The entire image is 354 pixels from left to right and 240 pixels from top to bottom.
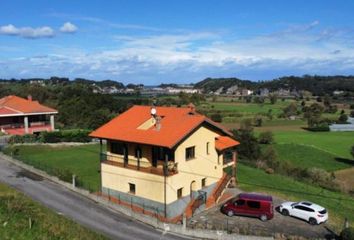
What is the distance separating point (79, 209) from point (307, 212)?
54.5 ft

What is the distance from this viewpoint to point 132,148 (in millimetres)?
33688

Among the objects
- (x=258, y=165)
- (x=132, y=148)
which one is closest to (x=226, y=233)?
(x=132, y=148)

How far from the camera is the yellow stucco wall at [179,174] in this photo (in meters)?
31.2

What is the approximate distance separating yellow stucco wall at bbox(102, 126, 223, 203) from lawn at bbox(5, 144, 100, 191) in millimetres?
3555

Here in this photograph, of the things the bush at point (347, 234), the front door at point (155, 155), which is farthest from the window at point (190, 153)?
the bush at point (347, 234)

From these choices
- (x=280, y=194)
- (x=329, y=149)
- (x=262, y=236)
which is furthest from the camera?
(x=329, y=149)

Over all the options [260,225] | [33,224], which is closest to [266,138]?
[260,225]

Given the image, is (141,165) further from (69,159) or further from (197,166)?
(69,159)

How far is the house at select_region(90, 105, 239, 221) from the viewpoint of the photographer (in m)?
31.2

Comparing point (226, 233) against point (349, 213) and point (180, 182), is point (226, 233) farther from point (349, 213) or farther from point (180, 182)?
point (349, 213)

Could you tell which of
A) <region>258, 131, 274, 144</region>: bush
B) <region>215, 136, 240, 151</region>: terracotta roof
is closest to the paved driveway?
<region>215, 136, 240, 151</region>: terracotta roof

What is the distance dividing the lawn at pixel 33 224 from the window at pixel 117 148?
742 cm

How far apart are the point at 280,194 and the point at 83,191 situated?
17.2m

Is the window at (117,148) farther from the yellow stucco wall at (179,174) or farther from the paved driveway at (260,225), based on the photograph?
the paved driveway at (260,225)
